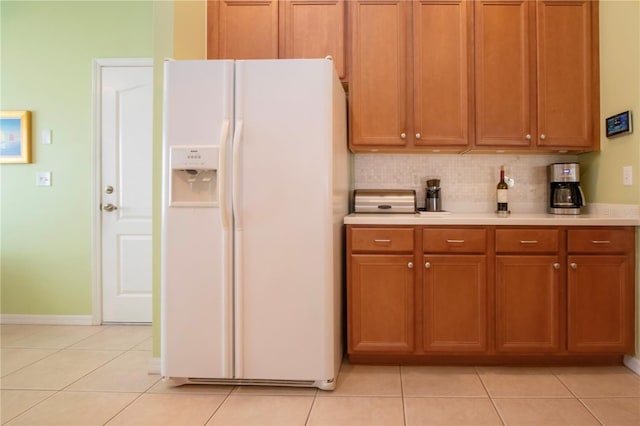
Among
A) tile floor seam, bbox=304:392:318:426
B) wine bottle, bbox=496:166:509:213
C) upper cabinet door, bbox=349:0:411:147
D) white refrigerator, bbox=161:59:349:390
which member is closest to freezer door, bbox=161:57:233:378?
white refrigerator, bbox=161:59:349:390

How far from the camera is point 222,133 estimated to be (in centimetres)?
186

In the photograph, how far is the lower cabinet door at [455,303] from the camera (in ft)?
7.07

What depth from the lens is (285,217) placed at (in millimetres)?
1893

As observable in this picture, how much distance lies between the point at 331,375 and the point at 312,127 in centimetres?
127

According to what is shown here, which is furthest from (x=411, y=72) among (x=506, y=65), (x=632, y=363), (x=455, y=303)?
(x=632, y=363)

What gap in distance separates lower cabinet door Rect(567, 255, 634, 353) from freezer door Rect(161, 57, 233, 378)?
75.6 inches

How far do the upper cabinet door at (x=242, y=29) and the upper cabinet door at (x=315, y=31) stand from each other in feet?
0.28

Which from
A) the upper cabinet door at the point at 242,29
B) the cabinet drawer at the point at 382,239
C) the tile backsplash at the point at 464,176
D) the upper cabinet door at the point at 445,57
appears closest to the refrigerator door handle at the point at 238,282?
the cabinet drawer at the point at 382,239

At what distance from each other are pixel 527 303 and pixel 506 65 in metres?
1.50

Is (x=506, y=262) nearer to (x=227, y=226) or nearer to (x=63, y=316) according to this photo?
(x=227, y=226)

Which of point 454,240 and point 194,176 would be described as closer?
point 194,176

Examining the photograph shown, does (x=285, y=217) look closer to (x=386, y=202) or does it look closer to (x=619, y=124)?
(x=386, y=202)

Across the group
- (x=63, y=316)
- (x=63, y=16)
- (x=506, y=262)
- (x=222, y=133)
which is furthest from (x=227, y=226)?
(x=63, y=16)

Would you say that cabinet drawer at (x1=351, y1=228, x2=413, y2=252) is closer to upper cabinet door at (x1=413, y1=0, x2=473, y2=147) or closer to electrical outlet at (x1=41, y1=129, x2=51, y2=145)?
upper cabinet door at (x1=413, y1=0, x2=473, y2=147)
